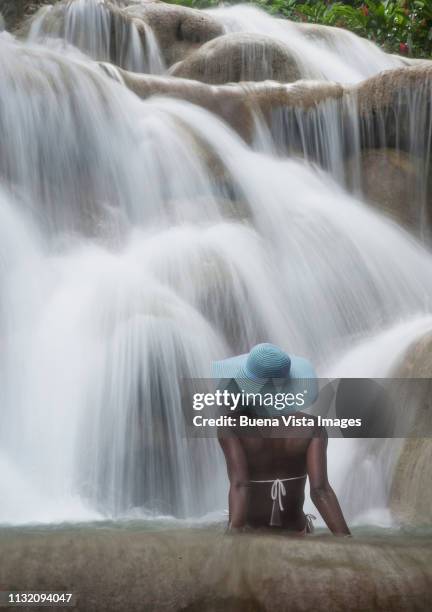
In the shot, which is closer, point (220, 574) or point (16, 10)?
point (220, 574)

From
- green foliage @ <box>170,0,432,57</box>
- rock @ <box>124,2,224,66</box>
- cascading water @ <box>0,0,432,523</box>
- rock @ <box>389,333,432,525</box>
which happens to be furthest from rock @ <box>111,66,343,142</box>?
green foliage @ <box>170,0,432,57</box>

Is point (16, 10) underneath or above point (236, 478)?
above

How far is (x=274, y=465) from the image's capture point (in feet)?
8.96

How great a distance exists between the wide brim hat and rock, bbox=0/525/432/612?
52cm

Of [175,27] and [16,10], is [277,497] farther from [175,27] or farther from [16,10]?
[175,27]

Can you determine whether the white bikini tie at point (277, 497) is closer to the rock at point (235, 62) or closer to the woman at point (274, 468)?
the woman at point (274, 468)

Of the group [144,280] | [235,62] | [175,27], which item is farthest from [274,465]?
[175,27]

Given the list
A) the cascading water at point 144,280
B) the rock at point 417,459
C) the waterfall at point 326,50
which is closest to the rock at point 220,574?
the rock at point 417,459

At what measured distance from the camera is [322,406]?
3162 millimetres

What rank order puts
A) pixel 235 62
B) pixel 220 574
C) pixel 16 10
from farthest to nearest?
pixel 16 10 → pixel 235 62 → pixel 220 574

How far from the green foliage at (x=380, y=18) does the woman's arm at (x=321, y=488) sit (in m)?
16.0

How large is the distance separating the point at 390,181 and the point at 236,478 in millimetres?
7050

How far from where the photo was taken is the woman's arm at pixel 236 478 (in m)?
2.69

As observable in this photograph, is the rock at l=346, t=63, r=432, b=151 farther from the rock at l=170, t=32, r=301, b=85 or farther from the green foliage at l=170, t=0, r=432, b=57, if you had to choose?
the green foliage at l=170, t=0, r=432, b=57
